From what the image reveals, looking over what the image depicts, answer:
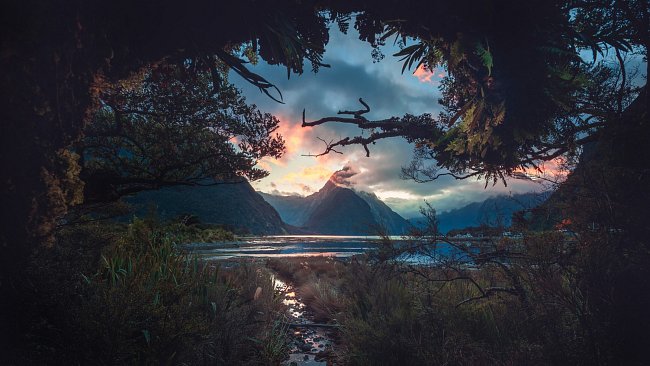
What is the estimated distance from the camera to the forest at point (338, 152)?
9.52ft

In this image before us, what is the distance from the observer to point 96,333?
311 cm

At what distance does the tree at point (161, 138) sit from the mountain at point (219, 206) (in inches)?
2638

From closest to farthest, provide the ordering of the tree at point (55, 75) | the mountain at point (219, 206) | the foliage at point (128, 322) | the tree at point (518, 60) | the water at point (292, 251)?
the tree at point (55, 75)
the foliage at point (128, 322)
the tree at point (518, 60)
the water at point (292, 251)
the mountain at point (219, 206)

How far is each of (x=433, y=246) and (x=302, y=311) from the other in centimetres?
646

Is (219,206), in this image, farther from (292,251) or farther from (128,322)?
(128,322)

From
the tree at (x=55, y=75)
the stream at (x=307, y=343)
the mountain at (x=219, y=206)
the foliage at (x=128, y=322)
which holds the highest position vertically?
the mountain at (x=219, y=206)

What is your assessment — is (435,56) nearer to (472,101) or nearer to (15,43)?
(472,101)

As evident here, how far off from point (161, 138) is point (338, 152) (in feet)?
15.0

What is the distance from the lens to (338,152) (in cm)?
848

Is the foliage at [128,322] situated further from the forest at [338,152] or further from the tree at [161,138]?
the tree at [161,138]

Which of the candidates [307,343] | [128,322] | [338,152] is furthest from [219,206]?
[128,322]

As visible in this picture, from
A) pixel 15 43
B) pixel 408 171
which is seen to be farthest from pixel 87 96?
pixel 408 171

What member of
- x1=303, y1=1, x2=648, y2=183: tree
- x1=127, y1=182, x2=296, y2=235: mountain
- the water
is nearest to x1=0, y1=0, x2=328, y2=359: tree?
x1=303, y1=1, x2=648, y2=183: tree

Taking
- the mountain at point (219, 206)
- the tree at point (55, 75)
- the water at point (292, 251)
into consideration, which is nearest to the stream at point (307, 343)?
the water at point (292, 251)
